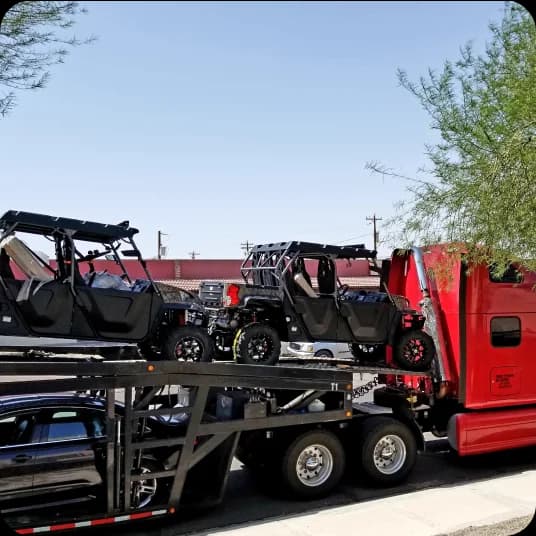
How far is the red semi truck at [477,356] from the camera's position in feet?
27.7

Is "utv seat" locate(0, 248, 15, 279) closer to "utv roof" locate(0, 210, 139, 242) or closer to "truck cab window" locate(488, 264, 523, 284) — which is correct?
"utv roof" locate(0, 210, 139, 242)

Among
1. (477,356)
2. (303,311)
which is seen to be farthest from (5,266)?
(477,356)

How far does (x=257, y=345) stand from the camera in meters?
7.81

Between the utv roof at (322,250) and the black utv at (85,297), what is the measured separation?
1.44 meters

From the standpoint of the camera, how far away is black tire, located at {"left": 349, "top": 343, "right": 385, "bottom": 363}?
9070 mm

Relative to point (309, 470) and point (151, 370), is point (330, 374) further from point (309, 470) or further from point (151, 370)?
point (151, 370)

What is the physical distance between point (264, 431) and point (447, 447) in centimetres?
410

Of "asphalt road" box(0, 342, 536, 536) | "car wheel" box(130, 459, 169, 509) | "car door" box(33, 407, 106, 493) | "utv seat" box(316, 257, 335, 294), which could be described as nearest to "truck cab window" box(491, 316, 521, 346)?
"asphalt road" box(0, 342, 536, 536)

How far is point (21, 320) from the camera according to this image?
652 cm

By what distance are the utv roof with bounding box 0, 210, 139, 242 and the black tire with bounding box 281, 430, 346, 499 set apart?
326 centimetres

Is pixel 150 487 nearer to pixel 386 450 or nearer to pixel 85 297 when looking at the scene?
pixel 85 297

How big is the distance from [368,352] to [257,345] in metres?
2.24

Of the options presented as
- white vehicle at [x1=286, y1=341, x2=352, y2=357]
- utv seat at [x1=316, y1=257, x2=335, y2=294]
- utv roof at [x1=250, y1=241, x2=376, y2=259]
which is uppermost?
utv roof at [x1=250, y1=241, x2=376, y2=259]

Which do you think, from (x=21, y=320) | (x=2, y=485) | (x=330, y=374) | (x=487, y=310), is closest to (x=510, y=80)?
(x=487, y=310)
